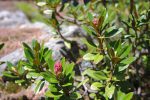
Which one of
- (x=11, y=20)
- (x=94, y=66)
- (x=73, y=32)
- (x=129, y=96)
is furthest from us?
(x=11, y=20)

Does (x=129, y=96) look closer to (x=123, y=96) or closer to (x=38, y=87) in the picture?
(x=123, y=96)

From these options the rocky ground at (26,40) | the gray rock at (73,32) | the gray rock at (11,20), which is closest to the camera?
the rocky ground at (26,40)

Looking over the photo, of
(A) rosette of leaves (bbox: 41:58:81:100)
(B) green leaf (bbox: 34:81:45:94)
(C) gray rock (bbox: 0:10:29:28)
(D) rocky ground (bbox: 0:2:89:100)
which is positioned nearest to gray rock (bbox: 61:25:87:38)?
(D) rocky ground (bbox: 0:2:89:100)

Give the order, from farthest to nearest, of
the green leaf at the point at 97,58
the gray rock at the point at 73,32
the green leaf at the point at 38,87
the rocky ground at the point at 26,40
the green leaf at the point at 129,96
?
the gray rock at the point at 73,32
the rocky ground at the point at 26,40
the green leaf at the point at 38,87
the green leaf at the point at 97,58
the green leaf at the point at 129,96

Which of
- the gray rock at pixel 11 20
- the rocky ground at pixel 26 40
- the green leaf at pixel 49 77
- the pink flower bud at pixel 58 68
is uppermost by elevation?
the pink flower bud at pixel 58 68

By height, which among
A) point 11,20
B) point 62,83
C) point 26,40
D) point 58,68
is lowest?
point 11,20

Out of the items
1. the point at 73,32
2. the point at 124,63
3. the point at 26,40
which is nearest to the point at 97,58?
the point at 124,63

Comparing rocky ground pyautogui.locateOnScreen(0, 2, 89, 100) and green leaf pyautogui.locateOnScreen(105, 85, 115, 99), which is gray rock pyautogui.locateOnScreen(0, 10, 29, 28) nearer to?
rocky ground pyautogui.locateOnScreen(0, 2, 89, 100)

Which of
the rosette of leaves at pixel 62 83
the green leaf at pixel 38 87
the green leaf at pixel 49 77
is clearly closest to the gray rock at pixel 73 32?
the green leaf at pixel 38 87

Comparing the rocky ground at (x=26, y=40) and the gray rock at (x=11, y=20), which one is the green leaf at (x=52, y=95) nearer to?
the rocky ground at (x=26, y=40)

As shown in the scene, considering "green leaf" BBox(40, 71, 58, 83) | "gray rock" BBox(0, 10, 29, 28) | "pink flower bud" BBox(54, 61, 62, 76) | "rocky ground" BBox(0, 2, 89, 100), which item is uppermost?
"pink flower bud" BBox(54, 61, 62, 76)

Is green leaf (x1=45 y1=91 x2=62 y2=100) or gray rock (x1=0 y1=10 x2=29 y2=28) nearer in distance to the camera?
green leaf (x1=45 y1=91 x2=62 y2=100)

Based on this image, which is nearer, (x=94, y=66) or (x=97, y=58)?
(x=97, y=58)
